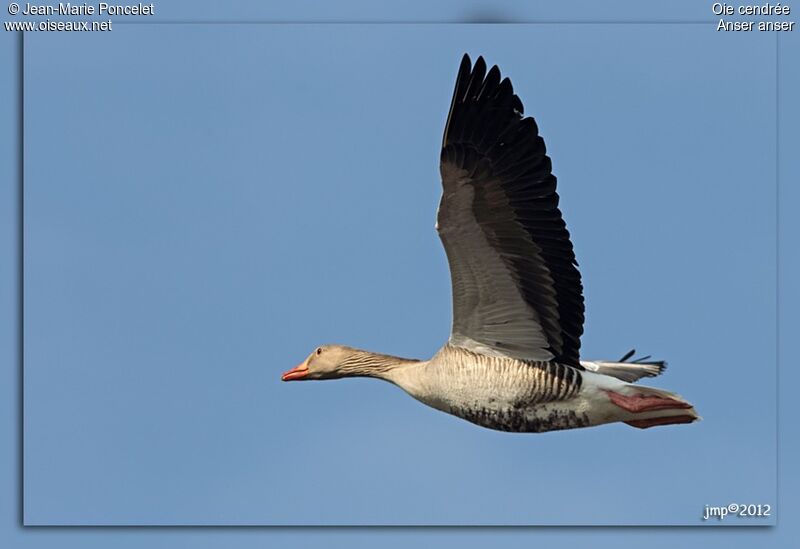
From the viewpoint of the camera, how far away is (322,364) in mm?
13617

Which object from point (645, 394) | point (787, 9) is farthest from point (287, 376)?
point (787, 9)

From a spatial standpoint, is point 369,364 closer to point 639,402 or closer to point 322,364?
point 322,364

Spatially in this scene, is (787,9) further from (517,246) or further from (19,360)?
(19,360)

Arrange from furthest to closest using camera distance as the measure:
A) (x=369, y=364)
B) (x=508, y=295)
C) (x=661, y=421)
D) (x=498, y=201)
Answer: (x=369, y=364) → (x=661, y=421) → (x=508, y=295) → (x=498, y=201)

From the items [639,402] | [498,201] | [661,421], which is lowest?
[661,421]

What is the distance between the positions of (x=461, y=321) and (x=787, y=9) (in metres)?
4.07

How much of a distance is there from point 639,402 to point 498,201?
1.97 m

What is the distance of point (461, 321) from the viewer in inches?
492

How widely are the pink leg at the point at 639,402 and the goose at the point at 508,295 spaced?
11 mm

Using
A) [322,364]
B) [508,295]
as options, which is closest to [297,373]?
[322,364]

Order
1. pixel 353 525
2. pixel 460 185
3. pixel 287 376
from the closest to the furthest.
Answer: pixel 460 185, pixel 353 525, pixel 287 376

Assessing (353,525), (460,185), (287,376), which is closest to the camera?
(460,185)

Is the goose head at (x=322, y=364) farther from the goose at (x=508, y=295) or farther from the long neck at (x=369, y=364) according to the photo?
the goose at (x=508, y=295)

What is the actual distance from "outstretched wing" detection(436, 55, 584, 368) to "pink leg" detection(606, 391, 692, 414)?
0.77 meters
